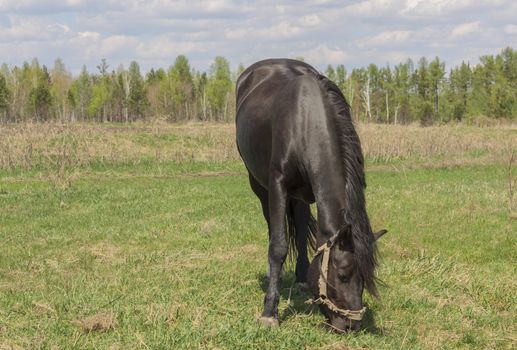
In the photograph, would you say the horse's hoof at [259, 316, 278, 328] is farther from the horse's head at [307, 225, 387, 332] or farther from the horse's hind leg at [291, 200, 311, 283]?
the horse's hind leg at [291, 200, 311, 283]

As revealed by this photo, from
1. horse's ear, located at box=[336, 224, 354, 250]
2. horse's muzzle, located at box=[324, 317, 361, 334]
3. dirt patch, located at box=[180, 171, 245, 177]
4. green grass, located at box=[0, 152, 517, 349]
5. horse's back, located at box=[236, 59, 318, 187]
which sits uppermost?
horse's back, located at box=[236, 59, 318, 187]

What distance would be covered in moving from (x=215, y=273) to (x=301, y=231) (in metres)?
1.31

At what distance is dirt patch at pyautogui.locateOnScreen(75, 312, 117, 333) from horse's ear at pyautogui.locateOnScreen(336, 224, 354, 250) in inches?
76.6

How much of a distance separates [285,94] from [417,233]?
4.98 meters

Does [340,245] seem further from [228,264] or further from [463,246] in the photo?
[463,246]

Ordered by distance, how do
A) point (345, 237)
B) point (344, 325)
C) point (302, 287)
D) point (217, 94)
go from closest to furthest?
point (345, 237) → point (344, 325) → point (302, 287) → point (217, 94)

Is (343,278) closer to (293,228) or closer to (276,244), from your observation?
(276,244)

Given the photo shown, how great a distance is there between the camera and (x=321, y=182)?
4.52 meters

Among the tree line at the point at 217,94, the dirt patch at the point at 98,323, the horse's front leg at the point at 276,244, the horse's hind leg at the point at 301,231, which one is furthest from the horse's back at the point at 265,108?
the tree line at the point at 217,94

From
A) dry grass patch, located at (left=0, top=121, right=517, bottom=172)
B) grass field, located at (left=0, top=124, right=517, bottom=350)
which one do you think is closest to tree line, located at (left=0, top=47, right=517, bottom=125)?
dry grass patch, located at (left=0, top=121, right=517, bottom=172)

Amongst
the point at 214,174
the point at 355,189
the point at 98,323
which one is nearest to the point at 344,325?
the point at 355,189

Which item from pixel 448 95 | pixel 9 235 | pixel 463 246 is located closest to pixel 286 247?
pixel 463 246

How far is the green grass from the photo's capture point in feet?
14.5

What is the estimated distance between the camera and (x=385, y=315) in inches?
207
